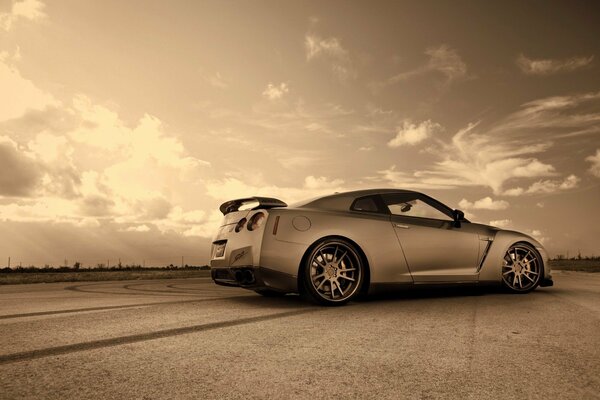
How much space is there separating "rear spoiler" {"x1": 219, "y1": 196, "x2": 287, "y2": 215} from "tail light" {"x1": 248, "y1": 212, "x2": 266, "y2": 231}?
0.46 ft

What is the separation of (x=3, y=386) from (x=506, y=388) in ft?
8.58

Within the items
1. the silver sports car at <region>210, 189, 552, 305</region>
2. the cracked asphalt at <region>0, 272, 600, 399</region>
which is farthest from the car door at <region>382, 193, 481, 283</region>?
the cracked asphalt at <region>0, 272, 600, 399</region>

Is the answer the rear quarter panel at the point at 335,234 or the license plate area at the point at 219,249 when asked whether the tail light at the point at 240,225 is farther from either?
the rear quarter panel at the point at 335,234

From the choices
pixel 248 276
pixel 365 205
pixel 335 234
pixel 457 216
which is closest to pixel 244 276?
pixel 248 276

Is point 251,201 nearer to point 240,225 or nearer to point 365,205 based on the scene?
point 240,225

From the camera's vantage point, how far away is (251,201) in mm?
6340

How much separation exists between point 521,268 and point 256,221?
418cm

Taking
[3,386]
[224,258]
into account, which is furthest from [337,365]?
[224,258]

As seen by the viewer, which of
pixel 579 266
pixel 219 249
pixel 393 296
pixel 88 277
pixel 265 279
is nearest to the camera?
pixel 265 279

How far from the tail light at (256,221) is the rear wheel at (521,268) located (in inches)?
147

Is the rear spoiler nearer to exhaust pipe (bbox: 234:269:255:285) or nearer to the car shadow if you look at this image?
exhaust pipe (bbox: 234:269:255:285)

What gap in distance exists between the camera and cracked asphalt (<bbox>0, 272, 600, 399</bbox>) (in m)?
2.51

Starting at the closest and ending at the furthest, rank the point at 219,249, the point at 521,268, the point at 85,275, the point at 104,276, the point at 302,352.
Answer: the point at 302,352 → the point at 219,249 → the point at 521,268 → the point at 104,276 → the point at 85,275

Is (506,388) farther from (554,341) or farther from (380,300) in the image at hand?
(380,300)
